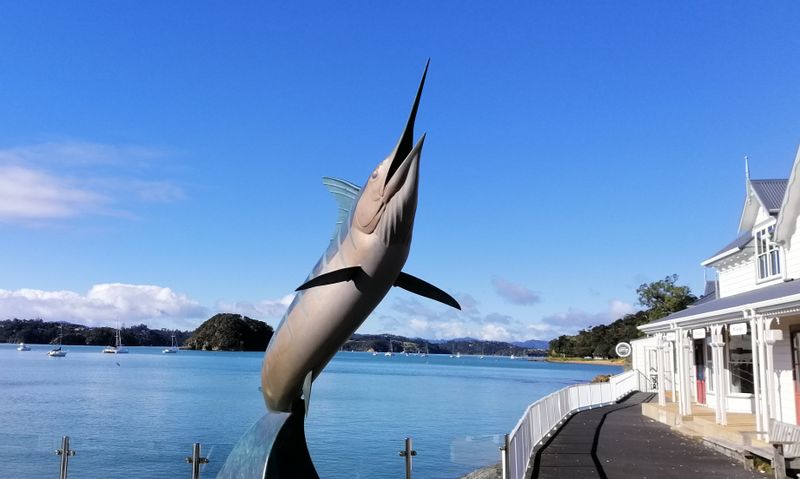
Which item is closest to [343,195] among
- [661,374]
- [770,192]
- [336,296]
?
[336,296]

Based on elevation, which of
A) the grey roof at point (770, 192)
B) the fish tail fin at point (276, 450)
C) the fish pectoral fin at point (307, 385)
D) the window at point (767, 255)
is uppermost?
the grey roof at point (770, 192)

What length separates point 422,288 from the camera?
5734 millimetres

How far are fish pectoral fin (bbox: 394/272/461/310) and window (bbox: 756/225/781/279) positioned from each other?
1362 cm

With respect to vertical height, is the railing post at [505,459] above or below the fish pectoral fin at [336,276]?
below

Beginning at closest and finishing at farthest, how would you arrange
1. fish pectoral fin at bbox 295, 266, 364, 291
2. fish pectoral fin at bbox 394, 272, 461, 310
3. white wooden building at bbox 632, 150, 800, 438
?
A: fish pectoral fin at bbox 295, 266, 364, 291
fish pectoral fin at bbox 394, 272, 461, 310
white wooden building at bbox 632, 150, 800, 438

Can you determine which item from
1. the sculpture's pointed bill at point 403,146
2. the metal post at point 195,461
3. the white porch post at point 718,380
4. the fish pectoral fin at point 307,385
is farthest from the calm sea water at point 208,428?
the white porch post at point 718,380

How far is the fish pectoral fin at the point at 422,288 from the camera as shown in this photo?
5.70 meters

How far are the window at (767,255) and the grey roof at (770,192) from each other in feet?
1.87

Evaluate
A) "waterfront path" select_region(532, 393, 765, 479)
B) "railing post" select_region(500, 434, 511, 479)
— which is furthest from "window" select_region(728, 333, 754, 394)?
"railing post" select_region(500, 434, 511, 479)

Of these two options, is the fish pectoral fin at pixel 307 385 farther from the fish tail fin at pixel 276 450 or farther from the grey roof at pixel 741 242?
the grey roof at pixel 741 242

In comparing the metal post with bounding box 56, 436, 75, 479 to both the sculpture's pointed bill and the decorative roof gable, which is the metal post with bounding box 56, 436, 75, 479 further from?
the decorative roof gable

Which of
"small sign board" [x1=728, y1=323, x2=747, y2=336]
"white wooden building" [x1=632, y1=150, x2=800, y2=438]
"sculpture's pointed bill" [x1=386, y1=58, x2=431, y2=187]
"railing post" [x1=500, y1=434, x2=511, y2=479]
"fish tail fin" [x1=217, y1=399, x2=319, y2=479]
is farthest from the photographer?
"small sign board" [x1=728, y1=323, x2=747, y2=336]

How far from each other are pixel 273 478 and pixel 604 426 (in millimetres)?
14041

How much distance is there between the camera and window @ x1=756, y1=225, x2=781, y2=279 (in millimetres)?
16781
